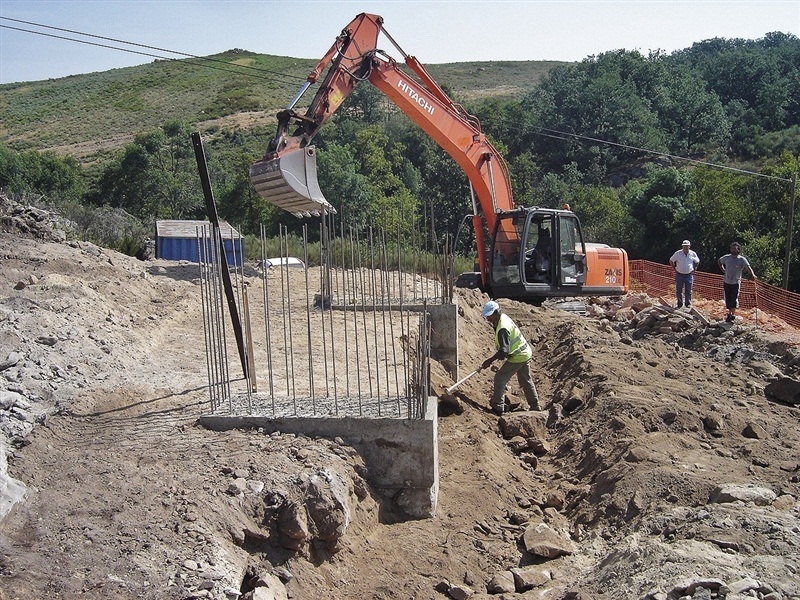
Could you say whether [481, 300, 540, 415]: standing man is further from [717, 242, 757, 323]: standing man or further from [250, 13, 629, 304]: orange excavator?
[717, 242, 757, 323]: standing man

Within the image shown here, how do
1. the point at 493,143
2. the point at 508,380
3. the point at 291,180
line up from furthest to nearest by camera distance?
the point at 493,143 < the point at 291,180 < the point at 508,380

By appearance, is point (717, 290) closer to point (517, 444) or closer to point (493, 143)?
point (517, 444)

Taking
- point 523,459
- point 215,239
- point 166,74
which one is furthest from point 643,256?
point 166,74

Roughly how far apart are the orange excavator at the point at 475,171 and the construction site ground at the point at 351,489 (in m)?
3.36

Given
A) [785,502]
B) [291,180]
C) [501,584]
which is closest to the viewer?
[501,584]

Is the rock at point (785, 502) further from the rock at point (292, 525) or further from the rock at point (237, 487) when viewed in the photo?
the rock at point (237, 487)

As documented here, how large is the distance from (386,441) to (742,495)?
2952 millimetres

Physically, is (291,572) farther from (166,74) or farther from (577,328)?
(166,74)

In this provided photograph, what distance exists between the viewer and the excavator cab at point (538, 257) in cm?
1438

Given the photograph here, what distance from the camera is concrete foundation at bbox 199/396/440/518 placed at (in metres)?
7.04

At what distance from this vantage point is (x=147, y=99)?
78.2 m

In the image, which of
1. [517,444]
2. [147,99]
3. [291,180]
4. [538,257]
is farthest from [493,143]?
[147,99]

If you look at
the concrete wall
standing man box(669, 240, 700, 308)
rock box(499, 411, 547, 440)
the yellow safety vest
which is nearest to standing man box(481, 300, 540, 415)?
the yellow safety vest

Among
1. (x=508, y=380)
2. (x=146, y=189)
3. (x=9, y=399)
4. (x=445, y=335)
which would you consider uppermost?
(x=146, y=189)
